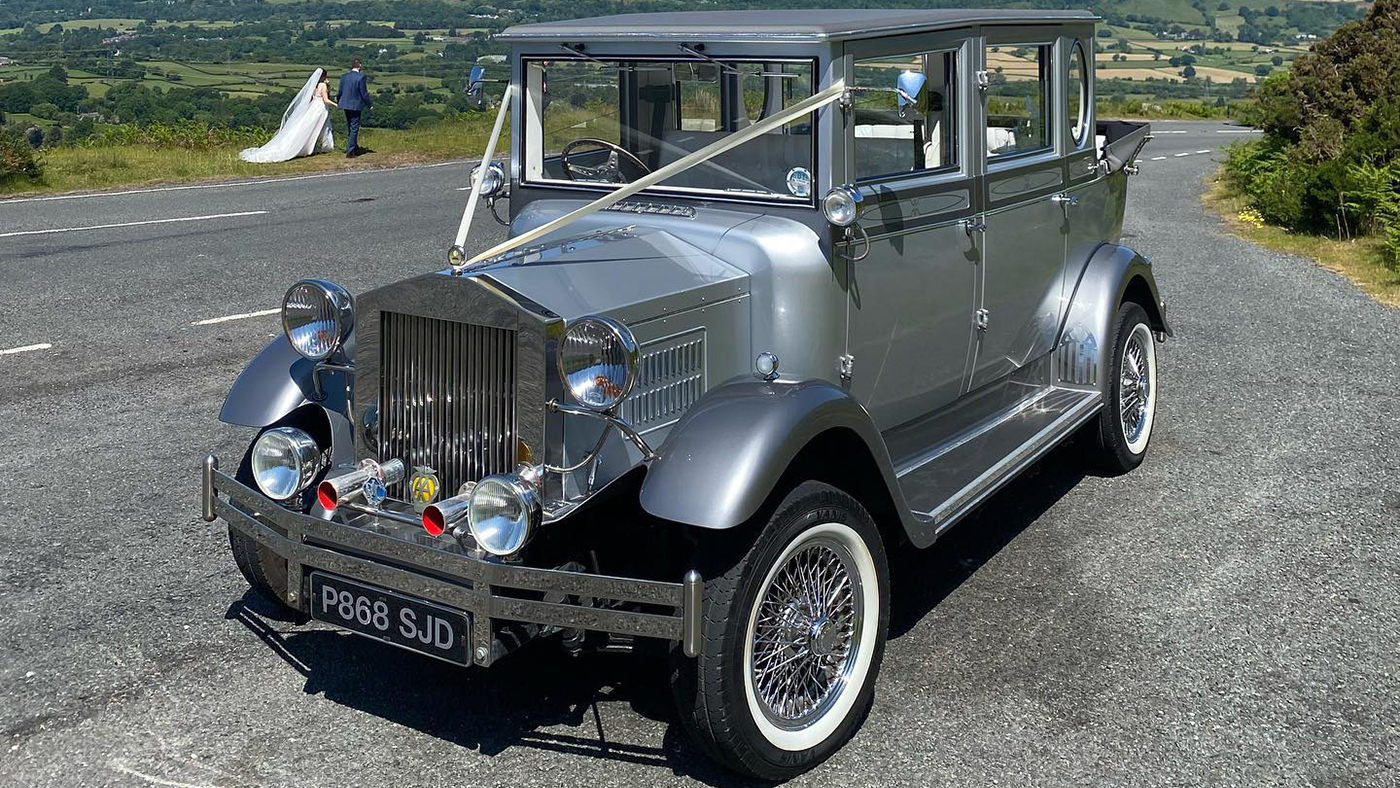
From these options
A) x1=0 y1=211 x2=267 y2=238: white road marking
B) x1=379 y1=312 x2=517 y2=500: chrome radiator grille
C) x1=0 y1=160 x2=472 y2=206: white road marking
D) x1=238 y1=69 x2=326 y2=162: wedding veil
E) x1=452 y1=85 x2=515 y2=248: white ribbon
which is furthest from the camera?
x1=238 y1=69 x2=326 y2=162: wedding veil

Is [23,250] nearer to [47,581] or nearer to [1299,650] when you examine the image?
[47,581]

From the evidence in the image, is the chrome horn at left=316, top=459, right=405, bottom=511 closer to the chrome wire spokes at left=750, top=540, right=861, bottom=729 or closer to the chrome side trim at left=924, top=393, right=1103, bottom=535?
the chrome wire spokes at left=750, top=540, right=861, bottom=729

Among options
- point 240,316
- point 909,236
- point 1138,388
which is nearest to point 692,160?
point 909,236

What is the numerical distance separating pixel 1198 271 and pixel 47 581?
9.90 metres

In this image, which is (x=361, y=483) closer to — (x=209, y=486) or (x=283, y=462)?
(x=283, y=462)

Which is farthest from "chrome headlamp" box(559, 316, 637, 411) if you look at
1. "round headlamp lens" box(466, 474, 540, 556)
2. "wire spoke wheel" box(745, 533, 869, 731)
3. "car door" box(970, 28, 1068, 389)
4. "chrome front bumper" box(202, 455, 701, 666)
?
"car door" box(970, 28, 1068, 389)

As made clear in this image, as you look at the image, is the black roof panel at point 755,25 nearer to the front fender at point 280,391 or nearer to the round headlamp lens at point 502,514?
the front fender at point 280,391

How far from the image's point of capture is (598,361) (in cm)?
363

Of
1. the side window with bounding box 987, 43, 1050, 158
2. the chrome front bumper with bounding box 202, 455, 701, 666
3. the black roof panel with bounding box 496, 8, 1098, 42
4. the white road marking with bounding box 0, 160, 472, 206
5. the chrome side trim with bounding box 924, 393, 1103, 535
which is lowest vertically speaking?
the chrome side trim with bounding box 924, 393, 1103, 535

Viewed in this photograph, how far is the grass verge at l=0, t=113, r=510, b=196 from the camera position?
17.5m

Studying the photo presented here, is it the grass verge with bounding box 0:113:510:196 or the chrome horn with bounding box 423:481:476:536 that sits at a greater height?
the grass verge with bounding box 0:113:510:196

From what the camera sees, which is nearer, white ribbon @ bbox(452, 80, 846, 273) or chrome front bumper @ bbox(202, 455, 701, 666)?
chrome front bumper @ bbox(202, 455, 701, 666)

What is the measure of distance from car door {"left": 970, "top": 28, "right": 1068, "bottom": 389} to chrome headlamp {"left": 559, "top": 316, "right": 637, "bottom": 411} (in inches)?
85.8

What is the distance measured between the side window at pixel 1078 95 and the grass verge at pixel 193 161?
14192 mm
